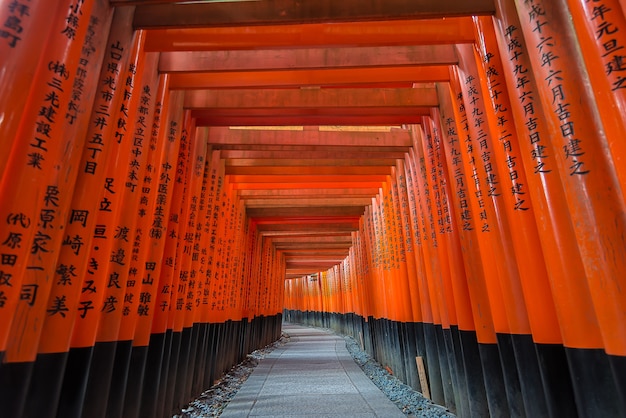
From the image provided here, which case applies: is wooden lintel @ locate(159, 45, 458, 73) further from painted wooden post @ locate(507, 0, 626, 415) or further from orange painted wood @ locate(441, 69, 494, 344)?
painted wooden post @ locate(507, 0, 626, 415)

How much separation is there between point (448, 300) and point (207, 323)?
3756mm

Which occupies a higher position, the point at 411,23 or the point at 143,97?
the point at 411,23

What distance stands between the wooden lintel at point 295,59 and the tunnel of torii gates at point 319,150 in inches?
0.8

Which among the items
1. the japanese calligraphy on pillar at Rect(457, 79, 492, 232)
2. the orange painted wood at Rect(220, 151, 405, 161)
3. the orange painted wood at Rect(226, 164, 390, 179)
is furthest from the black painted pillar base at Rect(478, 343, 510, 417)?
the orange painted wood at Rect(226, 164, 390, 179)

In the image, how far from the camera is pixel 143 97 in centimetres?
332

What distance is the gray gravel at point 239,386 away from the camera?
4.38 m

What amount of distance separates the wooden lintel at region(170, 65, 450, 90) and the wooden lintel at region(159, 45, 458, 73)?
1.09 feet

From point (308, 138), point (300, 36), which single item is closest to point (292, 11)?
point (300, 36)

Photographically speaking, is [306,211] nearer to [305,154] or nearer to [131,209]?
[305,154]

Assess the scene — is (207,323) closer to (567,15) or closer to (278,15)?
(278,15)

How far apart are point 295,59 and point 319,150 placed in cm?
241

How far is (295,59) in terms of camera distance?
373 centimetres

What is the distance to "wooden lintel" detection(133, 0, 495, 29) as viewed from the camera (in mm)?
2832

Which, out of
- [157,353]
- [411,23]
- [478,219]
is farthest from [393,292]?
[411,23]
